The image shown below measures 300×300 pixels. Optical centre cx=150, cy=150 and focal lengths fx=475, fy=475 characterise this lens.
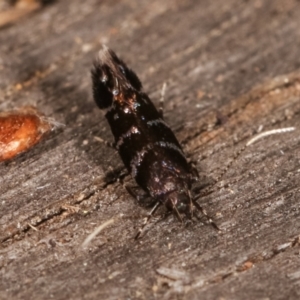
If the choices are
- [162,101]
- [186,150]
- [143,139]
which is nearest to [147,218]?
[143,139]

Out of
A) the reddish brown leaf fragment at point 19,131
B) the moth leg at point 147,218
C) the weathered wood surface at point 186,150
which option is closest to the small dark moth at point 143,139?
the moth leg at point 147,218

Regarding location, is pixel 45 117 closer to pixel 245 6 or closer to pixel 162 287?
pixel 162 287

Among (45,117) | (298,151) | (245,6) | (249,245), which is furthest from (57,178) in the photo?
(245,6)

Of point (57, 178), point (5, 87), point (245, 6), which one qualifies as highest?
point (5, 87)

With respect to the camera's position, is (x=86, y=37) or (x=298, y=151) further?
(x=86, y=37)

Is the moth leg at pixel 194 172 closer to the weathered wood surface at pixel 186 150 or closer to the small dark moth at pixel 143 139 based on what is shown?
the small dark moth at pixel 143 139

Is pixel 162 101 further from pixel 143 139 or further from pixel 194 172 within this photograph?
pixel 194 172
